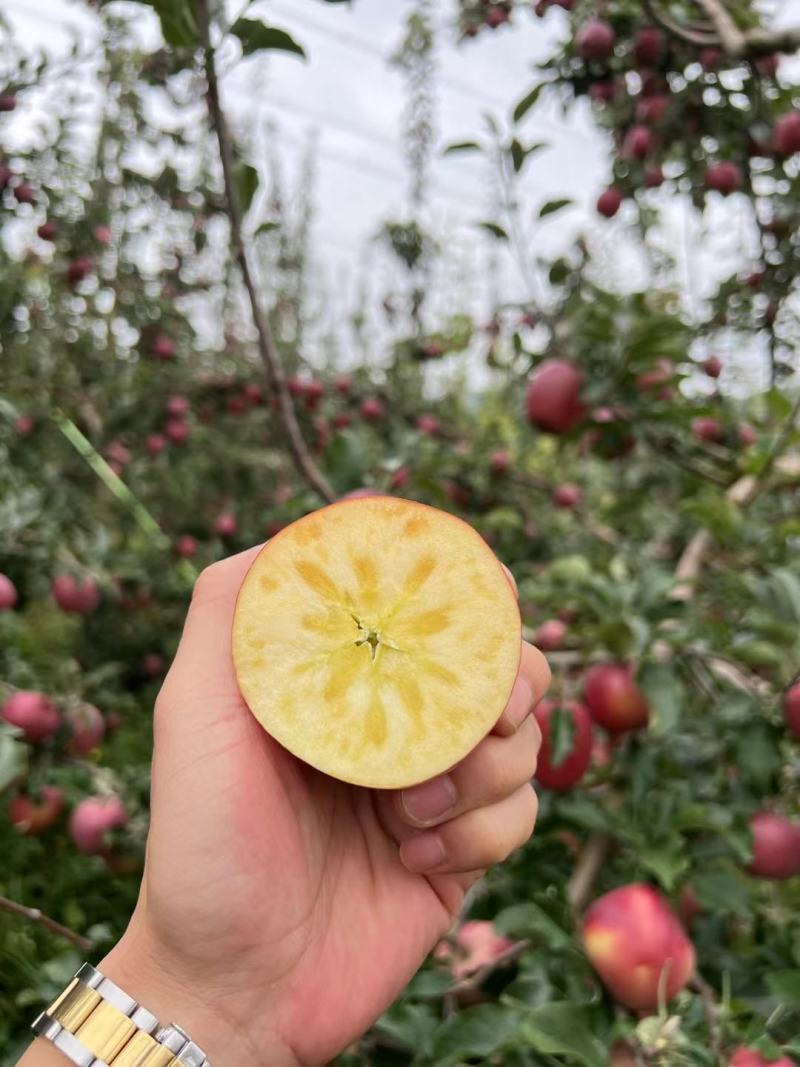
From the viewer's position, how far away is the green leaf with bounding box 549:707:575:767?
0.94 m

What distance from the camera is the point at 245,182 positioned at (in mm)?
1117

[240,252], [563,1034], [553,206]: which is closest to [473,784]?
[563,1034]

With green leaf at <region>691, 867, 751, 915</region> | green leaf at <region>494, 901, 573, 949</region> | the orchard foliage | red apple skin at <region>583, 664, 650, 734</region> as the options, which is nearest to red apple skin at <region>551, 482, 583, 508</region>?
the orchard foliage

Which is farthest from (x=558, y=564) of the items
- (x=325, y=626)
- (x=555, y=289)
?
(x=325, y=626)

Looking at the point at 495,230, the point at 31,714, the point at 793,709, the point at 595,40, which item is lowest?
the point at 31,714

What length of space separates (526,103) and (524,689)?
112 cm

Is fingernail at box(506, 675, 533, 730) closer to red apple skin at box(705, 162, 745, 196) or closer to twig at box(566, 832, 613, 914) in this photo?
twig at box(566, 832, 613, 914)

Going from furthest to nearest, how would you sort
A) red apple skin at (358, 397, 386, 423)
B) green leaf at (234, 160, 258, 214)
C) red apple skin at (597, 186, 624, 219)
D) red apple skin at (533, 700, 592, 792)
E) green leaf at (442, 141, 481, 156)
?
red apple skin at (358, 397, 386, 423)
red apple skin at (597, 186, 624, 219)
green leaf at (442, 141, 481, 156)
green leaf at (234, 160, 258, 214)
red apple skin at (533, 700, 592, 792)

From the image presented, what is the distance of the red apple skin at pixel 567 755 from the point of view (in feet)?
3.20

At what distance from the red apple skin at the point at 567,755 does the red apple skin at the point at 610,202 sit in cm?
103

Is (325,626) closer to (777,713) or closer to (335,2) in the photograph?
(777,713)

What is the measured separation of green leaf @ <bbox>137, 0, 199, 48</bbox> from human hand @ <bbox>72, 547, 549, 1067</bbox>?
24.6 inches

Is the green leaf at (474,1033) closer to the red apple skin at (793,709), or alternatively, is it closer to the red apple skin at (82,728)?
the red apple skin at (793,709)

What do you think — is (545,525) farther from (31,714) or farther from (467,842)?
(467,842)
